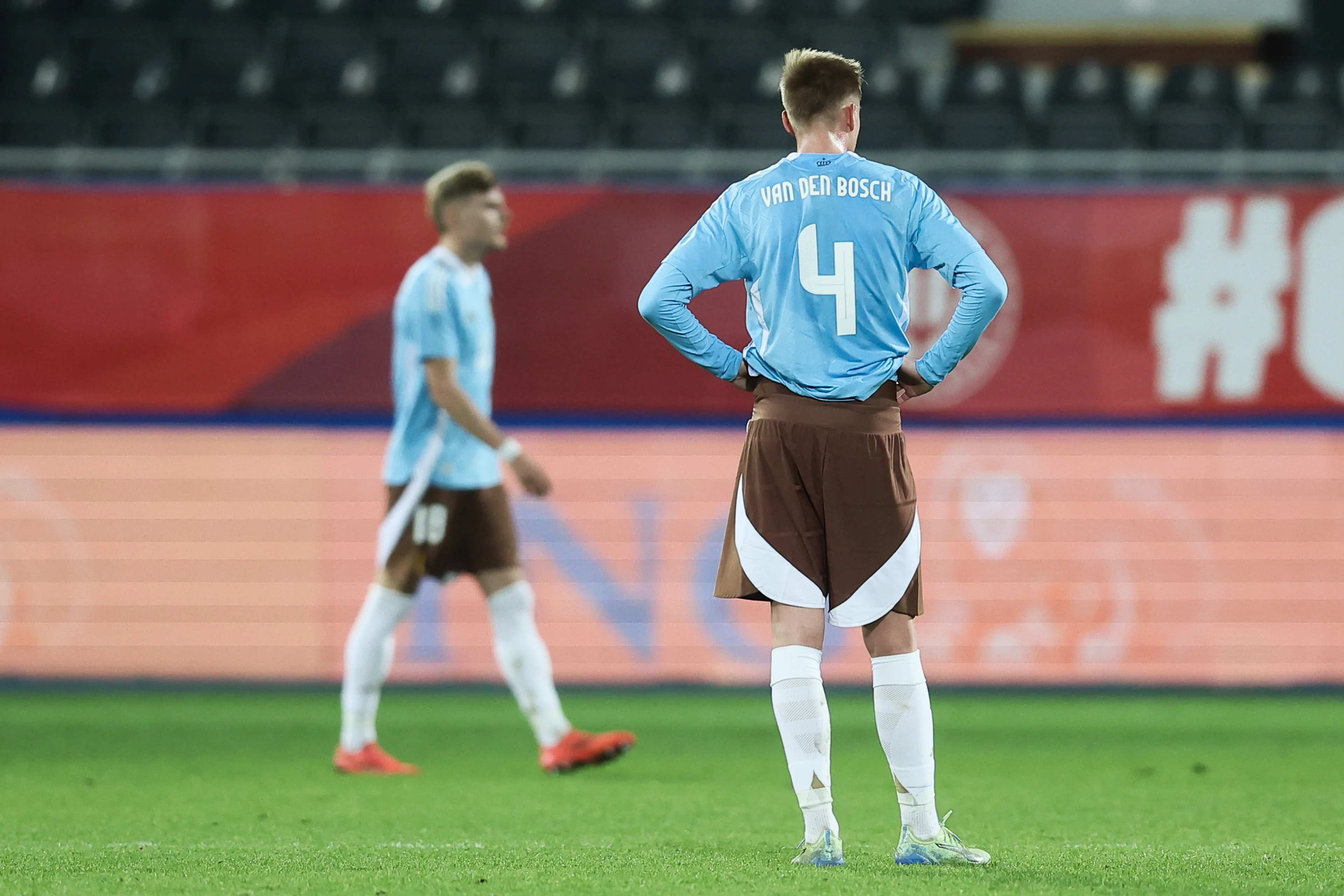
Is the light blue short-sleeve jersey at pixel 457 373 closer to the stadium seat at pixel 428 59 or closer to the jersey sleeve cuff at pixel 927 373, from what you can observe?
the jersey sleeve cuff at pixel 927 373

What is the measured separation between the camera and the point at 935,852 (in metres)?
3.62

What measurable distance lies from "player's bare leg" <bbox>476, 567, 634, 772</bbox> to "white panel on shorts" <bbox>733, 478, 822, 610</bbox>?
6.91 feet

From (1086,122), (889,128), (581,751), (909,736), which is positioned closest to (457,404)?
(581,751)

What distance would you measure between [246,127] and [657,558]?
12.6ft

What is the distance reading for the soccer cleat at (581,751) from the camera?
555cm

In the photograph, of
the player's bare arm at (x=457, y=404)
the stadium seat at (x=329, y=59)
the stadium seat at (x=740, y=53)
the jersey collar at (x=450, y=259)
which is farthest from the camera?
the stadium seat at (x=740, y=53)

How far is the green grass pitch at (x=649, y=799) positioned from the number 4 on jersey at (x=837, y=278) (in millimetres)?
1164

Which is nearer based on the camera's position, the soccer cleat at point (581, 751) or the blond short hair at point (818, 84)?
the blond short hair at point (818, 84)

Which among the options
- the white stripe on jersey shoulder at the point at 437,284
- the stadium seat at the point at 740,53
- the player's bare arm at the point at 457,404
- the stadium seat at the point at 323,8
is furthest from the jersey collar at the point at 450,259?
the stadium seat at the point at 323,8

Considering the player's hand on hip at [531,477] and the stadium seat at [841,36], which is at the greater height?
the stadium seat at [841,36]

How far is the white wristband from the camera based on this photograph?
5.28 meters

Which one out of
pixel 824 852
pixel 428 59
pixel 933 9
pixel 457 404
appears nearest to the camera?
pixel 824 852

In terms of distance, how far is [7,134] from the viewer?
1023cm

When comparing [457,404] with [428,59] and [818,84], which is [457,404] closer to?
[818,84]
